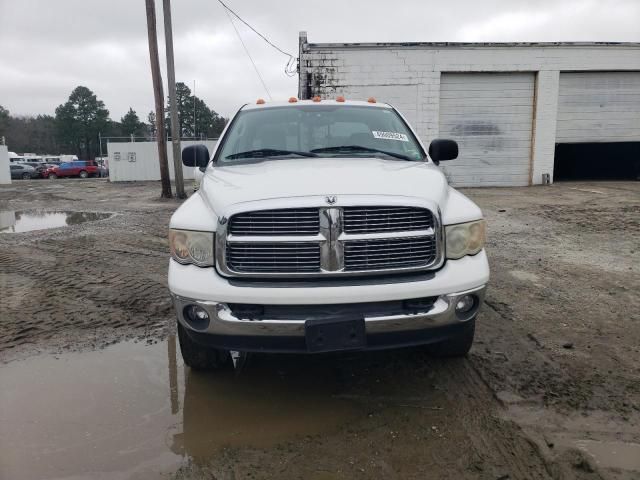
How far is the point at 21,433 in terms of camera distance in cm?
291

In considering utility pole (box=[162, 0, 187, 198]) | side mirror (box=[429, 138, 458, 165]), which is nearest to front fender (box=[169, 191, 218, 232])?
side mirror (box=[429, 138, 458, 165])

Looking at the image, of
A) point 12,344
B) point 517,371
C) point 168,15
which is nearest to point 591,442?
point 517,371

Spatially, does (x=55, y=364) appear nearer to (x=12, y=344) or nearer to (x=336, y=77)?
(x=12, y=344)

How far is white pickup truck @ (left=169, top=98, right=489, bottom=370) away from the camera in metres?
2.81

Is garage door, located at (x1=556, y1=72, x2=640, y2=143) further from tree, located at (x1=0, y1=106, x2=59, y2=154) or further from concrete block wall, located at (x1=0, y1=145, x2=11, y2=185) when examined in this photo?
tree, located at (x1=0, y1=106, x2=59, y2=154)

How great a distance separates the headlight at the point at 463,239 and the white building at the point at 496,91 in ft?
44.6

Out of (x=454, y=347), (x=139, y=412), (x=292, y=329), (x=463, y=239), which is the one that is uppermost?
(x=463, y=239)

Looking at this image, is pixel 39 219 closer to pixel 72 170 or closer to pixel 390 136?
pixel 390 136

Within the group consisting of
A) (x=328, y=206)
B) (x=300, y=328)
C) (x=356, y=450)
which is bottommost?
(x=356, y=450)

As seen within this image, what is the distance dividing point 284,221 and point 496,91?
1539 centimetres

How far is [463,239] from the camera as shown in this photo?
3062 mm

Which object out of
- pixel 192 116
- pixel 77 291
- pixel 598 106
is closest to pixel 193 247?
pixel 77 291

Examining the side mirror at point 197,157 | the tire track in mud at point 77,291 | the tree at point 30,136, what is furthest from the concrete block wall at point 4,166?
the tree at point 30,136

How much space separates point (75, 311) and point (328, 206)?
329cm
